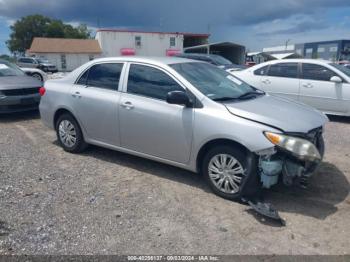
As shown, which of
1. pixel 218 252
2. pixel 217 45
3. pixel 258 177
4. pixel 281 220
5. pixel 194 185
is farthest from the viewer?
pixel 217 45

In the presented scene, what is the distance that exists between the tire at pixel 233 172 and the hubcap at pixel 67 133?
2584 mm

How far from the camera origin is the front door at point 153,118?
14.0 feet

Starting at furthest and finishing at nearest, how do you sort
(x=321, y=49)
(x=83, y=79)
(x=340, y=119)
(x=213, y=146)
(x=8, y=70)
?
1. (x=321, y=49)
2. (x=8, y=70)
3. (x=340, y=119)
4. (x=83, y=79)
5. (x=213, y=146)

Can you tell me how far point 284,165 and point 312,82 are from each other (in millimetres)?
5449

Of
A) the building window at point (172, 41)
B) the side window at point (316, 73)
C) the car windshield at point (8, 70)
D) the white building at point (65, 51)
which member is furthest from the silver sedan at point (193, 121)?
the white building at point (65, 51)

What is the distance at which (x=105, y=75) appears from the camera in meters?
5.24

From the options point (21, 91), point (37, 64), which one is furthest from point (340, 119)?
point (37, 64)

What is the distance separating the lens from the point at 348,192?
4266 mm

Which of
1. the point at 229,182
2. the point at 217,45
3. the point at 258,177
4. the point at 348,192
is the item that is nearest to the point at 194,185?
the point at 229,182

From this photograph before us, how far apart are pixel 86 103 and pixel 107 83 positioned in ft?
1.56

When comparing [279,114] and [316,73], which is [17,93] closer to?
[279,114]

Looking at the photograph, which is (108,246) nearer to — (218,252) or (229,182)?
(218,252)

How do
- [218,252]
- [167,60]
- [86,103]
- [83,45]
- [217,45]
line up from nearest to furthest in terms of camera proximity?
[218,252], [167,60], [86,103], [217,45], [83,45]

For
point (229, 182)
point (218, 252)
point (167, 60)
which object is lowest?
point (218, 252)
